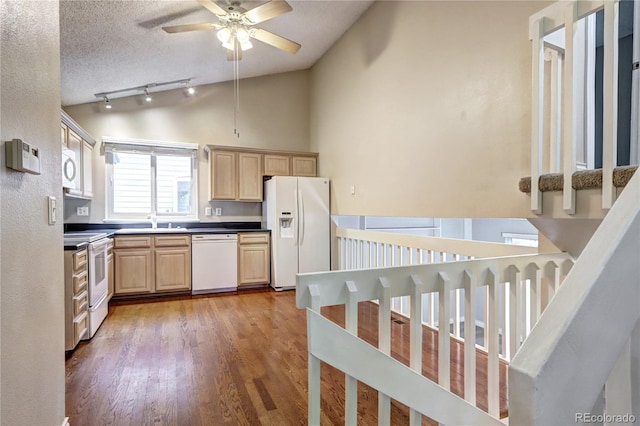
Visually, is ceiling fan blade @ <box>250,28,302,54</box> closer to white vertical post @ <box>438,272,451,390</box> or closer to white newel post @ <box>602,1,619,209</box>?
white newel post @ <box>602,1,619,209</box>

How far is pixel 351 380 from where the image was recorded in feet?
3.63

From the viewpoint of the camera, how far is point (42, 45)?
1.31 m

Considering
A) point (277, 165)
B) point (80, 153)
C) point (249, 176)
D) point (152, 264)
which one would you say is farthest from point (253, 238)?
point (80, 153)

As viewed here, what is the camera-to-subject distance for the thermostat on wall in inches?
40.0

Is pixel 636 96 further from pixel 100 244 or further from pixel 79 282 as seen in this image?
pixel 100 244

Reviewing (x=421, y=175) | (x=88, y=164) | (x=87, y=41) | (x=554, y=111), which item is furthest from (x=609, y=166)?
(x=88, y=164)

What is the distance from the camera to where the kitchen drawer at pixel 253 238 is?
4594 millimetres

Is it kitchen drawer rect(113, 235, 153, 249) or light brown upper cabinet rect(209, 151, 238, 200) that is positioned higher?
light brown upper cabinet rect(209, 151, 238, 200)

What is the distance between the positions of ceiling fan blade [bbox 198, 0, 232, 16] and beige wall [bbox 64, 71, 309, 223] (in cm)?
251

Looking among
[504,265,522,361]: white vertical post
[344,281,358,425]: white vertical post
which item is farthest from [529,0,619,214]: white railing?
[344,281,358,425]: white vertical post

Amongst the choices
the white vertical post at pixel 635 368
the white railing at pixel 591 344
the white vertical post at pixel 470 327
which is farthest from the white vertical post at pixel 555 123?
the white vertical post at pixel 635 368

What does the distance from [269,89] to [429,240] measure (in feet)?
12.5

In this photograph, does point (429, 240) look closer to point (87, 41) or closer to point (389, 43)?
point (389, 43)

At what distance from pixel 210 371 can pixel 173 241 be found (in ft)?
7.95
